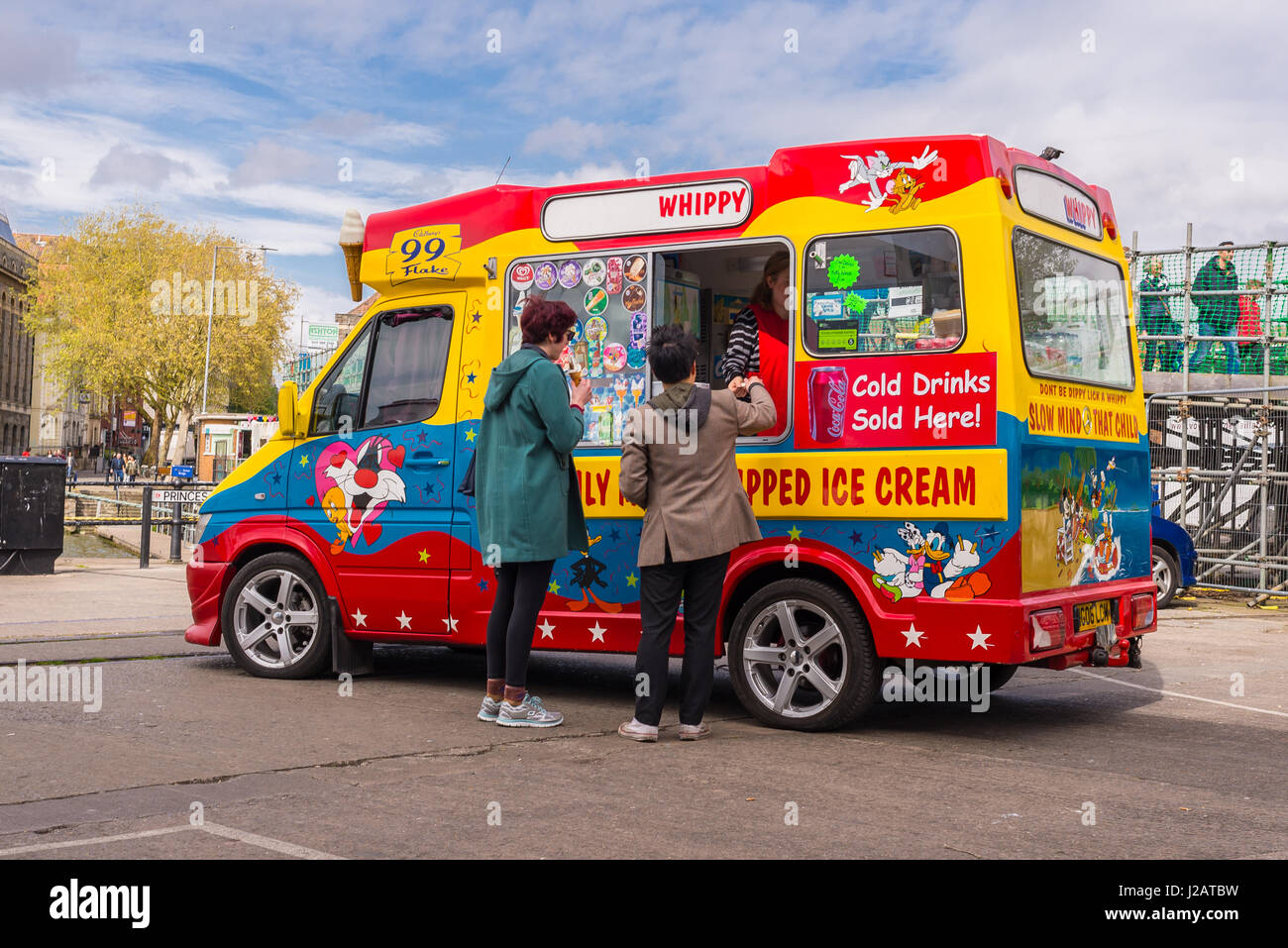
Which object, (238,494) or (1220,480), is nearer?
(238,494)

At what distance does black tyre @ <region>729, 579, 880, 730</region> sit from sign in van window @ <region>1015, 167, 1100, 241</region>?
209 centimetres

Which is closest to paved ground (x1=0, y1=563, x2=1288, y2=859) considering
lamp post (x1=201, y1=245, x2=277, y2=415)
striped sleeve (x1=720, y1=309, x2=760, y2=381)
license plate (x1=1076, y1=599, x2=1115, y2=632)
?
license plate (x1=1076, y1=599, x2=1115, y2=632)

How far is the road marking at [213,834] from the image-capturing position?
412 cm

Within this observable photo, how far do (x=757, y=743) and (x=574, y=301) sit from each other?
8.44ft

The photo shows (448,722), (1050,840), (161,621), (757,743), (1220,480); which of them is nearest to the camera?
(1050,840)

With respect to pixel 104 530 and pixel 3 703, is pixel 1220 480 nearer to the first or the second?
pixel 3 703

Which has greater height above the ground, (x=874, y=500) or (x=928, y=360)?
(x=928, y=360)

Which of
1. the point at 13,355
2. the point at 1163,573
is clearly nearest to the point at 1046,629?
the point at 1163,573

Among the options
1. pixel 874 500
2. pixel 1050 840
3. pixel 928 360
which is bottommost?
pixel 1050 840

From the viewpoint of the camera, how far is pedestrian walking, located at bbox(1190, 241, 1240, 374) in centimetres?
1661

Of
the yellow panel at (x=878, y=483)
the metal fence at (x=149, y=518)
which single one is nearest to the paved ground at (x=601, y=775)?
the yellow panel at (x=878, y=483)

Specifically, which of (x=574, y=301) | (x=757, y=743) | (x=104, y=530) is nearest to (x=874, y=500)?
(x=757, y=743)

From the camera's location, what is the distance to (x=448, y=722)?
6.67m
